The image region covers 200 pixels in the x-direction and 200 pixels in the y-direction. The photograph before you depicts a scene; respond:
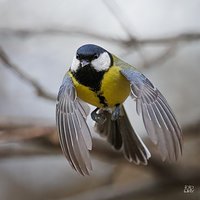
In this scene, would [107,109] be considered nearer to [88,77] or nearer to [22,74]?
[88,77]

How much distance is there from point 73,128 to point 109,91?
166 millimetres

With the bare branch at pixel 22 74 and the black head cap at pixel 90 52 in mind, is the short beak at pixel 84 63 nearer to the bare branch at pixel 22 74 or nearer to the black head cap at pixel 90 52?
the black head cap at pixel 90 52

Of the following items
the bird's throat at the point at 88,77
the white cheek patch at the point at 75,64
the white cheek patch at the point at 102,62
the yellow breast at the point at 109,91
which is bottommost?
the yellow breast at the point at 109,91

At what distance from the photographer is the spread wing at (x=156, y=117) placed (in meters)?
0.57

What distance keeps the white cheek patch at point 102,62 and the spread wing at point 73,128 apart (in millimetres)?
59

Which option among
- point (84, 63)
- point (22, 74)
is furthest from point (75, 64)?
point (22, 74)

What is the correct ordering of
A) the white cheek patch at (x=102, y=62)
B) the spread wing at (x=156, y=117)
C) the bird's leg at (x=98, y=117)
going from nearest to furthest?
the spread wing at (x=156, y=117) → the bird's leg at (x=98, y=117) → the white cheek patch at (x=102, y=62)

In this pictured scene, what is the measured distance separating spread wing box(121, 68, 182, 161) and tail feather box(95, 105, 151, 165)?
0.32 feet

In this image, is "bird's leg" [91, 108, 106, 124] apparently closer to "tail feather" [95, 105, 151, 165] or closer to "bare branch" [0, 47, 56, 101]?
"tail feather" [95, 105, 151, 165]

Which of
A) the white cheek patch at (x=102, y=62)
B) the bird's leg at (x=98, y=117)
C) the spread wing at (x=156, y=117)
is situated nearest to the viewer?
the spread wing at (x=156, y=117)

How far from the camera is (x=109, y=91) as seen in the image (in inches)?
33.0

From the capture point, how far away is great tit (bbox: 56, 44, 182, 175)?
60 centimetres

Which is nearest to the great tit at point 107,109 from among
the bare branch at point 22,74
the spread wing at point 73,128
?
the spread wing at point 73,128

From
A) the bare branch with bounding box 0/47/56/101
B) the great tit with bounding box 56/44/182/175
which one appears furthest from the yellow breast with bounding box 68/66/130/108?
the bare branch with bounding box 0/47/56/101
